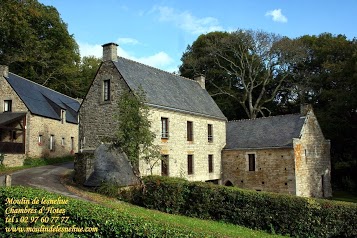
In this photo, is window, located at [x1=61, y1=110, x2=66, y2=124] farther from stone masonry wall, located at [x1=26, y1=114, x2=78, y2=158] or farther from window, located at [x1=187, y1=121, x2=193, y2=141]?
window, located at [x1=187, y1=121, x2=193, y2=141]

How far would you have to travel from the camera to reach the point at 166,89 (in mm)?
23438

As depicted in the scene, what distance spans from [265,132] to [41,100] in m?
20.2

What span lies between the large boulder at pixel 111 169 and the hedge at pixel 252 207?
0.97 metres

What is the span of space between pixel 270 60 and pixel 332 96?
9037 millimetres

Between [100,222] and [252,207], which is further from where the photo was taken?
[252,207]

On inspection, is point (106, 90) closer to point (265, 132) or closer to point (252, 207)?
point (252, 207)

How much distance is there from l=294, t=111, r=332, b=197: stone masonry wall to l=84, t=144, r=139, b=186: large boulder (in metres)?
12.3

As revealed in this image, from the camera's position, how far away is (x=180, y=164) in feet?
72.6

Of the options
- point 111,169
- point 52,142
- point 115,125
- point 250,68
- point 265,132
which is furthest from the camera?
point 250,68

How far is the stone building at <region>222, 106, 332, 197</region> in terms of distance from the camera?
2281 cm

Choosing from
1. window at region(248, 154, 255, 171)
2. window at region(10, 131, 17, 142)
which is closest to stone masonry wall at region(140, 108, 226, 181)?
window at region(248, 154, 255, 171)

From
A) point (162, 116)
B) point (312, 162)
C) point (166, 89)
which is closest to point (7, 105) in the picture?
point (166, 89)

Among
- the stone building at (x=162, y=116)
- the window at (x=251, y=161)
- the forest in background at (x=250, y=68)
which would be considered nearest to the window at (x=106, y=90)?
the stone building at (x=162, y=116)

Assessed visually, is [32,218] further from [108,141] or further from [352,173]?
[352,173]
